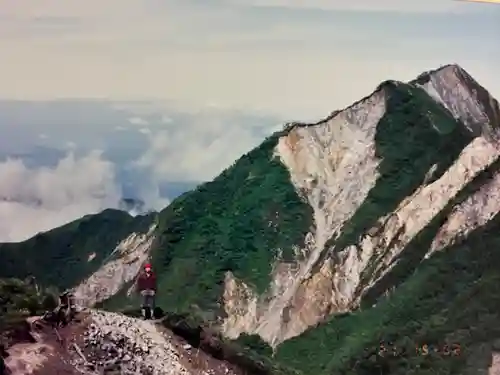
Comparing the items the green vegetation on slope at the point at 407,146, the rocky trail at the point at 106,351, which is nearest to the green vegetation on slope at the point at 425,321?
the green vegetation on slope at the point at 407,146

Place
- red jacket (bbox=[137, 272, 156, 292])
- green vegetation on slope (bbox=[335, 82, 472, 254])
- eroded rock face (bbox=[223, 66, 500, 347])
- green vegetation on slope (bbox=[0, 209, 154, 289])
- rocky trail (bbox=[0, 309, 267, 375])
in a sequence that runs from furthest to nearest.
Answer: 1. green vegetation on slope (bbox=[335, 82, 472, 254])
2. eroded rock face (bbox=[223, 66, 500, 347])
3. red jacket (bbox=[137, 272, 156, 292])
4. green vegetation on slope (bbox=[0, 209, 154, 289])
5. rocky trail (bbox=[0, 309, 267, 375])

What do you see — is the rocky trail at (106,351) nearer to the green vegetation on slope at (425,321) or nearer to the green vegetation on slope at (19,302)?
the green vegetation on slope at (19,302)

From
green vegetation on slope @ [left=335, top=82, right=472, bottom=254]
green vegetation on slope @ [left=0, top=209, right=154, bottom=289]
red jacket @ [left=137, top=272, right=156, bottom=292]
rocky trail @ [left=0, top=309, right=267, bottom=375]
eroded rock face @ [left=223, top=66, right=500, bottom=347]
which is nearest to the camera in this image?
rocky trail @ [left=0, top=309, right=267, bottom=375]

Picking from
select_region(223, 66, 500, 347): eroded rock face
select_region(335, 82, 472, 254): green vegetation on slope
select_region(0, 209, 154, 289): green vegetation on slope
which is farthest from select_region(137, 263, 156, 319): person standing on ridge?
select_region(335, 82, 472, 254): green vegetation on slope

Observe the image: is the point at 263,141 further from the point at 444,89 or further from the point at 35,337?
the point at 35,337

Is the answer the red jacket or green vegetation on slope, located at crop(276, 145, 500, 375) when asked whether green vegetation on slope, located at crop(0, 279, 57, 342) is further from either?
green vegetation on slope, located at crop(276, 145, 500, 375)

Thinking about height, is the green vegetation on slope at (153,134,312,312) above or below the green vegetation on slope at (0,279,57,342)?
above

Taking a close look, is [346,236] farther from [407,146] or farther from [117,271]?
[117,271]
